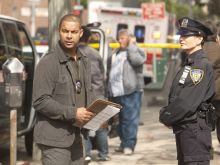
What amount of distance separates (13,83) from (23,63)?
7.64 feet

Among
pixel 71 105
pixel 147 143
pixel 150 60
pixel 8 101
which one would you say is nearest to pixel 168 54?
pixel 150 60

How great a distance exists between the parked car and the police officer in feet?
10.6

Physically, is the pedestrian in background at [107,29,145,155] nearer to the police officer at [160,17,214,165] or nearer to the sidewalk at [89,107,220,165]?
the sidewalk at [89,107,220,165]

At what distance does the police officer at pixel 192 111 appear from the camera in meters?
5.28

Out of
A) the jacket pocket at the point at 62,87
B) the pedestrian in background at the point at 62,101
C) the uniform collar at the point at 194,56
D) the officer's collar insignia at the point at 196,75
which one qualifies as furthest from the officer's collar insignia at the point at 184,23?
the jacket pocket at the point at 62,87

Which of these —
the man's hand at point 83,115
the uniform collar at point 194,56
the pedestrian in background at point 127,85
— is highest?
the uniform collar at point 194,56

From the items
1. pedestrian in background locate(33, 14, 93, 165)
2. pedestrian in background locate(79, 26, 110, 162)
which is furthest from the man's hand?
pedestrian in background locate(79, 26, 110, 162)

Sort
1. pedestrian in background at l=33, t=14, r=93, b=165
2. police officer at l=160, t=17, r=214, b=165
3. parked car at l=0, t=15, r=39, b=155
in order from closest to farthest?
pedestrian in background at l=33, t=14, r=93, b=165 → police officer at l=160, t=17, r=214, b=165 → parked car at l=0, t=15, r=39, b=155

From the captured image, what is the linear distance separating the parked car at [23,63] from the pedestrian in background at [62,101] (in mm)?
3062

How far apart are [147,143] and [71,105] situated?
→ 19.4 feet

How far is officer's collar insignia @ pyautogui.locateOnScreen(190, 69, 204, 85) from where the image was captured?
528 cm

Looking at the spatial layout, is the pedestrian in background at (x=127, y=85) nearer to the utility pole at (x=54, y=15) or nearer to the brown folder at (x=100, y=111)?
the utility pole at (x=54, y=15)

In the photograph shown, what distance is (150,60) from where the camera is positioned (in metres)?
19.4

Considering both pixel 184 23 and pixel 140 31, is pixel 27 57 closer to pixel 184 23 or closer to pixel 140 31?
pixel 184 23
